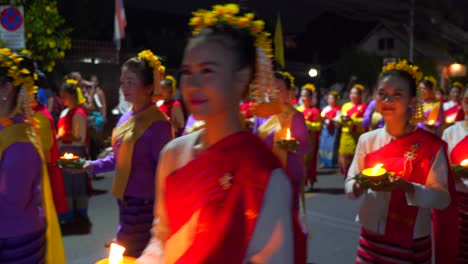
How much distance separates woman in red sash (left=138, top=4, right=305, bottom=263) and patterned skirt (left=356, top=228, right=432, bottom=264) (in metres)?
1.51

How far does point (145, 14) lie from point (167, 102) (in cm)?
2453

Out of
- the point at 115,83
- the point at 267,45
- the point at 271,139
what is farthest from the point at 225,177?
the point at 115,83

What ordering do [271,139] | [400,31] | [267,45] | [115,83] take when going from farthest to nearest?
[400,31] → [115,83] → [271,139] → [267,45]

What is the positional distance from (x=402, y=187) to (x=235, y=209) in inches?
57.0

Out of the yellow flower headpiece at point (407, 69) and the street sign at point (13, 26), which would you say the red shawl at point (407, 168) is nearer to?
the yellow flower headpiece at point (407, 69)

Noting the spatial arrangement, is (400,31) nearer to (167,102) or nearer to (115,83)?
(115,83)

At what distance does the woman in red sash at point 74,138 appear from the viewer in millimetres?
7273

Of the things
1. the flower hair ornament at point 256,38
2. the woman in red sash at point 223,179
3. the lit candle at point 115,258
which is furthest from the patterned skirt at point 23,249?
the flower hair ornament at point 256,38

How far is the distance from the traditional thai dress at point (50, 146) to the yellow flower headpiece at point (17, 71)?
2.07 meters

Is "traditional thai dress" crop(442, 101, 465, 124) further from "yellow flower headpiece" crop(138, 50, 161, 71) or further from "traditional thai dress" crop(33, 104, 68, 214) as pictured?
"yellow flower headpiece" crop(138, 50, 161, 71)

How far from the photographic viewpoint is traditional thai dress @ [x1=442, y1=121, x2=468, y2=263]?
4.15 m

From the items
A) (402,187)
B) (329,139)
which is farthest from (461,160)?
(329,139)

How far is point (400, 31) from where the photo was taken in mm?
48531

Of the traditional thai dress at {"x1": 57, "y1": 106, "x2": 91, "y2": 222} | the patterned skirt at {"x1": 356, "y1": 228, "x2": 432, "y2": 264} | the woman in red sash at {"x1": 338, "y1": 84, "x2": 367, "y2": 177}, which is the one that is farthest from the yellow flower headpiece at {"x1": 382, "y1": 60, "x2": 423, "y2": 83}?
the woman in red sash at {"x1": 338, "y1": 84, "x2": 367, "y2": 177}
